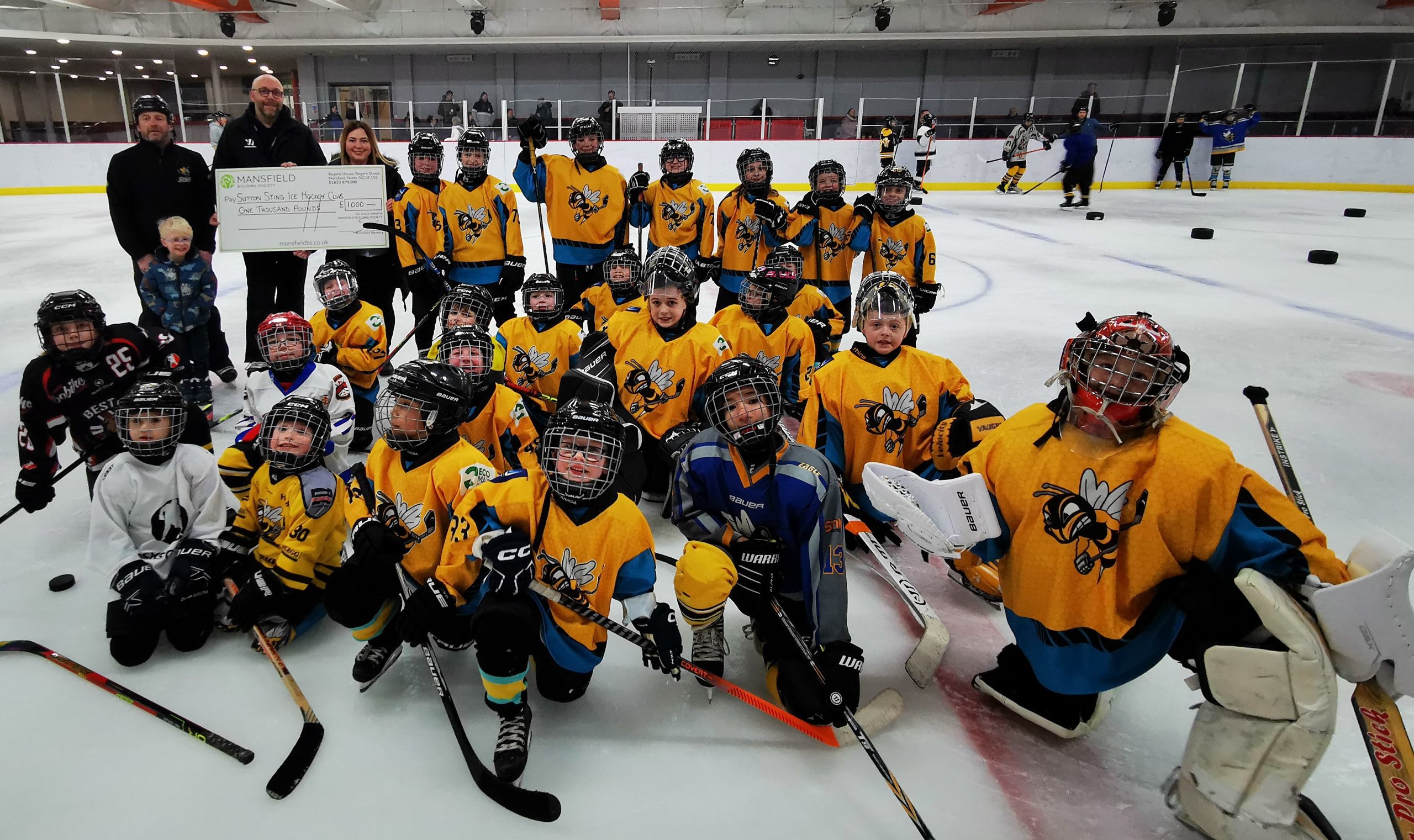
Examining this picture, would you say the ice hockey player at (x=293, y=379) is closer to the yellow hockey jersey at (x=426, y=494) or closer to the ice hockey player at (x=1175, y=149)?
the yellow hockey jersey at (x=426, y=494)

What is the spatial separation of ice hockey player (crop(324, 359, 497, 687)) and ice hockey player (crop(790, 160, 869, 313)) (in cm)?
270

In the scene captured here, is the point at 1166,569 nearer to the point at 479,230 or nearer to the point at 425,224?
the point at 479,230

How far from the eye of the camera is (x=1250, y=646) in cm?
145

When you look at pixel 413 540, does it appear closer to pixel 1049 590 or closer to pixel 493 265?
pixel 1049 590

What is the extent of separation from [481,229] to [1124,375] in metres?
3.43

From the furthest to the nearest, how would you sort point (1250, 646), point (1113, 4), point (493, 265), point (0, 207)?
point (1113, 4) → point (0, 207) → point (493, 265) → point (1250, 646)

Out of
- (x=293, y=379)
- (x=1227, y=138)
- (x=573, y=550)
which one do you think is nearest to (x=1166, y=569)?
(x=573, y=550)

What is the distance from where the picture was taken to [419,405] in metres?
1.89

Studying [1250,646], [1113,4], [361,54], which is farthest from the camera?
[361,54]

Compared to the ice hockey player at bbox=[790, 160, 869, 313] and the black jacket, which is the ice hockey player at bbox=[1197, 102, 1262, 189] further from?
the black jacket

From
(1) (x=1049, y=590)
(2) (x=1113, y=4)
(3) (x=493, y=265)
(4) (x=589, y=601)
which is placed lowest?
(4) (x=589, y=601)

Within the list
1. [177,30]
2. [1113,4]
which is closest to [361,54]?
[177,30]

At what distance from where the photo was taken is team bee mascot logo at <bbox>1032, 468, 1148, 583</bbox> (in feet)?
5.04

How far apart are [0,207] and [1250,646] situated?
15.8m
